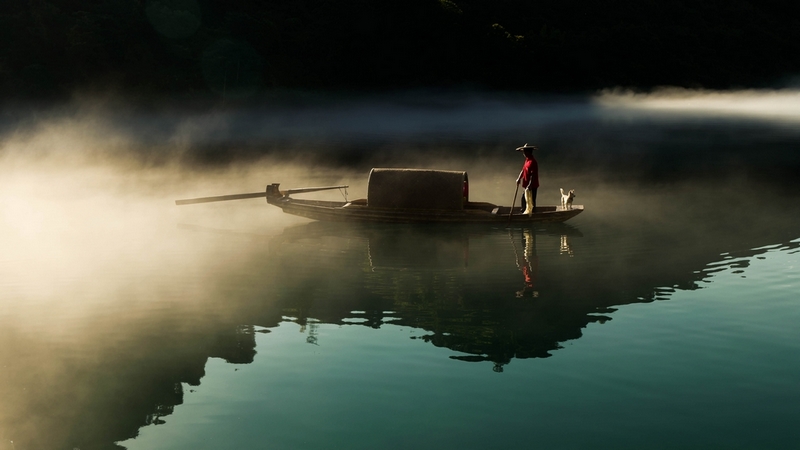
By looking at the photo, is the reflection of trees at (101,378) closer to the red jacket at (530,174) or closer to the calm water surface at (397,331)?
the calm water surface at (397,331)

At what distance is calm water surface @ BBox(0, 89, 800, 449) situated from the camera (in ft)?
38.6

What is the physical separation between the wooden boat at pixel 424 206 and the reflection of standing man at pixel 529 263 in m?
0.76

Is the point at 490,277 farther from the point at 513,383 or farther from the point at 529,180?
the point at 513,383

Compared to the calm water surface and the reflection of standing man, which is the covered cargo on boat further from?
the reflection of standing man

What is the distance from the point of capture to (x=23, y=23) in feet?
286

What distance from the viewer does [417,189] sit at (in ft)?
82.1

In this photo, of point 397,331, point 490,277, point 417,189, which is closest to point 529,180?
point 417,189

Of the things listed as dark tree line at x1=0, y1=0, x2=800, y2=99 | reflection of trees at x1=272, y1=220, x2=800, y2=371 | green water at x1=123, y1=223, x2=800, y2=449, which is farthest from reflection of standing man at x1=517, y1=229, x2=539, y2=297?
dark tree line at x1=0, y1=0, x2=800, y2=99

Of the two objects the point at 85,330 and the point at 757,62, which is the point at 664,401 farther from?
the point at 757,62

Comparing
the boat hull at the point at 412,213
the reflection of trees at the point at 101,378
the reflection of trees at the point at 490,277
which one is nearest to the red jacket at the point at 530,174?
the boat hull at the point at 412,213

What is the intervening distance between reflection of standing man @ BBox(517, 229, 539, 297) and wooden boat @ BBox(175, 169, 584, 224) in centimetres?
76

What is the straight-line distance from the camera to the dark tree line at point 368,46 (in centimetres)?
8725

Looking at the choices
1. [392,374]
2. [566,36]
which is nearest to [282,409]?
[392,374]

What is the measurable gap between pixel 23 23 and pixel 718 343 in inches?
3490
